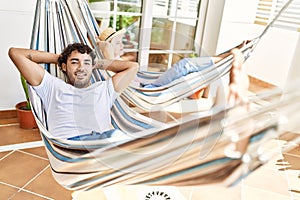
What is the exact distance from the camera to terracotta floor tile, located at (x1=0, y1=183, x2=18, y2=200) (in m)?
1.65

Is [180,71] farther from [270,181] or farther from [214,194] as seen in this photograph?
[270,181]

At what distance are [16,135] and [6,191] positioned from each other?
639 millimetres

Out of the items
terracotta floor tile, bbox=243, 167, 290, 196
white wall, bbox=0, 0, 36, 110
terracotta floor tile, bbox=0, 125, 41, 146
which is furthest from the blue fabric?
white wall, bbox=0, 0, 36, 110

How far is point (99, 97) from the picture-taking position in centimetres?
159

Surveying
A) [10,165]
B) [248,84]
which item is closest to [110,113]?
[10,165]

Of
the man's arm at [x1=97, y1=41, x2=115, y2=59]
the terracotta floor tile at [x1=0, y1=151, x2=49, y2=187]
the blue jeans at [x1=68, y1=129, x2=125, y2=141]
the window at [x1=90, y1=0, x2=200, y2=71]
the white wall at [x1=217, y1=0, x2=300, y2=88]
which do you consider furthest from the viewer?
the white wall at [x1=217, y1=0, x2=300, y2=88]

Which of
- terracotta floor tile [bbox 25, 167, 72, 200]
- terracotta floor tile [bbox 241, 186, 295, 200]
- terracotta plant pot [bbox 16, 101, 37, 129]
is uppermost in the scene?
terracotta plant pot [bbox 16, 101, 37, 129]

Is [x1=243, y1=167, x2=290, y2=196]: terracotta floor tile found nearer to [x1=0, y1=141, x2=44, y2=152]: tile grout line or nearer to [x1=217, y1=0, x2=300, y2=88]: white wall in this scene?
[x1=217, y1=0, x2=300, y2=88]: white wall

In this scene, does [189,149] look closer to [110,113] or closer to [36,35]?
[110,113]

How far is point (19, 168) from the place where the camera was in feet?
6.25

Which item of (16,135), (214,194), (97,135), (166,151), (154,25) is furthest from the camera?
(154,25)

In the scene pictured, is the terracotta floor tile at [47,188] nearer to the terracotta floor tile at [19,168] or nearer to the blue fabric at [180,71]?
the terracotta floor tile at [19,168]

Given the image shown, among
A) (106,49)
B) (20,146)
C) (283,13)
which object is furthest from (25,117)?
(283,13)

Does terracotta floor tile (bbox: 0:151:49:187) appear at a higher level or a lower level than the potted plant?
lower
